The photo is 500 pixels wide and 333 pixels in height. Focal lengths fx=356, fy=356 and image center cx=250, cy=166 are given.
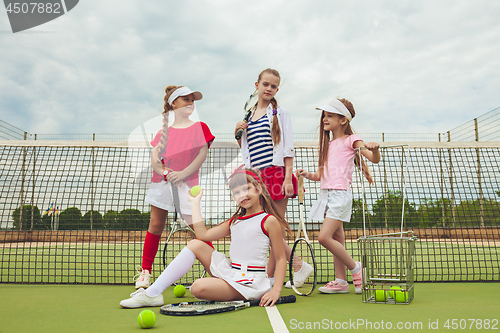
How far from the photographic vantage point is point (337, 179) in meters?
2.94

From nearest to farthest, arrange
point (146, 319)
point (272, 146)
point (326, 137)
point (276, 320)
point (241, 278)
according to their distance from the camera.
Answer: point (146, 319) < point (276, 320) < point (241, 278) < point (272, 146) < point (326, 137)

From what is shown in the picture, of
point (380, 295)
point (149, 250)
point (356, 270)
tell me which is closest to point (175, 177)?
point (149, 250)

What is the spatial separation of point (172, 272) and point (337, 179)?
1.50 metres

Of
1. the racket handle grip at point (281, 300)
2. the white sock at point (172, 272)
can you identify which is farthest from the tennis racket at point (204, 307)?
the white sock at point (172, 272)

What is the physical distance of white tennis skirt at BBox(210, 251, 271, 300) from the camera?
2361 mm

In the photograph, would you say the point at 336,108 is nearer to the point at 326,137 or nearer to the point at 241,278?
the point at 326,137

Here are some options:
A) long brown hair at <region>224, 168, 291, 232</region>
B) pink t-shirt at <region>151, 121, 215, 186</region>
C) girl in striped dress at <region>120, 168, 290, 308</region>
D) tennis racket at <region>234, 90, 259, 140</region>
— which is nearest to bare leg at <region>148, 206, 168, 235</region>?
pink t-shirt at <region>151, 121, 215, 186</region>

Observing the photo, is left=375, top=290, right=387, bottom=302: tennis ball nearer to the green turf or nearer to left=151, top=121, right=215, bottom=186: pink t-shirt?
the green turf

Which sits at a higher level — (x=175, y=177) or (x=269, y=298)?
(x=175, y=177)

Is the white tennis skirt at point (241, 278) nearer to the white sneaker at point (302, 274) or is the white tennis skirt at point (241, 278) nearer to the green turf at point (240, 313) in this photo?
the green turf at point (240, 313)

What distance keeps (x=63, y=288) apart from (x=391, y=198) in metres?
5.41

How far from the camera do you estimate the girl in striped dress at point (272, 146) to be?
9.38 feet

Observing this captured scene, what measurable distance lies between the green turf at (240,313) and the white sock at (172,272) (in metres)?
0.14

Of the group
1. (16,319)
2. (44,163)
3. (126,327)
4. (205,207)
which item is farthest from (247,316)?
(44,163)
